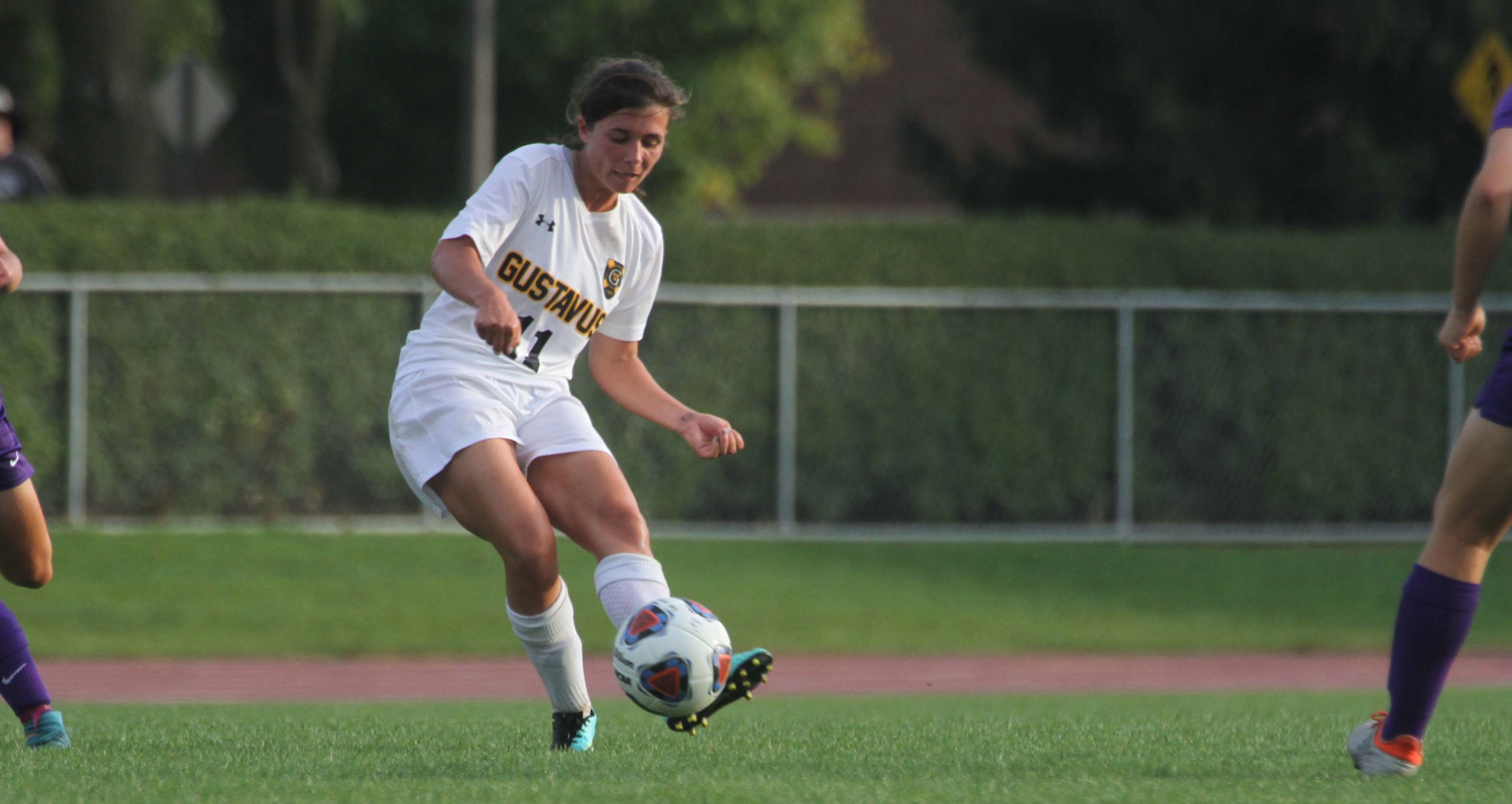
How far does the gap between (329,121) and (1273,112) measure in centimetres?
1709

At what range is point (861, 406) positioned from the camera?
606 inches

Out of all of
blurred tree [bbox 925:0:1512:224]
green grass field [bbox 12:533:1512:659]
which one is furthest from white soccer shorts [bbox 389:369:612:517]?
blurred tree [bbox 925:0:1512:224]

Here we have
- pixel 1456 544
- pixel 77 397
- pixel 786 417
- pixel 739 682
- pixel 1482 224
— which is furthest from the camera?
pixel 786 417

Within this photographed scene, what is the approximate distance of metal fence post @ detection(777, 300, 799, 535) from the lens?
15117 mm

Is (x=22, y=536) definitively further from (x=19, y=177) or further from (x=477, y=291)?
(x=19, y=177)

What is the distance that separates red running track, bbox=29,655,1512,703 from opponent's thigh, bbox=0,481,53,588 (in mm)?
4503

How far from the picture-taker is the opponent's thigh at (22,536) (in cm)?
567

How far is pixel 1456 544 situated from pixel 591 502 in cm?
239

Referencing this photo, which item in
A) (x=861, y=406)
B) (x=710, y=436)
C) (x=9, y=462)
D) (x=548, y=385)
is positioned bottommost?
(x=861, y=406)

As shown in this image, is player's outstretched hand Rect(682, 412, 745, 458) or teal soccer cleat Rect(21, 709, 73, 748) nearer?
player's outstretched hand Rect(682, 412, 745, 458)

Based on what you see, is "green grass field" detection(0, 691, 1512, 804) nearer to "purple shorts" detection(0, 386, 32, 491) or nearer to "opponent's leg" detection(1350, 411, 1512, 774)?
"opponent's leg" detection(1350, 411, 1512, 774)

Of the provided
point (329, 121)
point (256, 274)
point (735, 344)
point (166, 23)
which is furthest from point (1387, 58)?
point (166, 23)

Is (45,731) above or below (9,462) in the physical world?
below

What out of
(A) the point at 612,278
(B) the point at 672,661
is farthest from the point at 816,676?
(B) the point at 672,661
